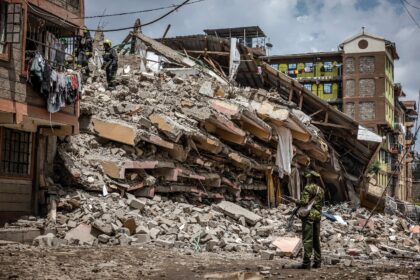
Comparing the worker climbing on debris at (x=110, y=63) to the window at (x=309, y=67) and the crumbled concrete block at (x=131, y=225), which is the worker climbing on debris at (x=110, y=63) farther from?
the window at (x=309, y=67)

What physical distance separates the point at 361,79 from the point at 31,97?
4685cm

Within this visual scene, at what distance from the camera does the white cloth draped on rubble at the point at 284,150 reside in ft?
66.0

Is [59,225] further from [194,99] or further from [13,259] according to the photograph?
[194,99]

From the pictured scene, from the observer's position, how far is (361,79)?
181 ft

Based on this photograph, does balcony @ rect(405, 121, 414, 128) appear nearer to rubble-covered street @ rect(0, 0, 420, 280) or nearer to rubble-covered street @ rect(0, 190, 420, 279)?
rubble-covered street @ rect(0, 0, 420, 280)

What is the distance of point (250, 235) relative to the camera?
1463 cm

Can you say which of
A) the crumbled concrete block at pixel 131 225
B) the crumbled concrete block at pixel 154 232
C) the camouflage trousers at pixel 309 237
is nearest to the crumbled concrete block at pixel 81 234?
the crumbled concrete block at pixel 131 225

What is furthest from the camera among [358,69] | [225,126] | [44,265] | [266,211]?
[358,69]

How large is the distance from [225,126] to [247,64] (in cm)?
876

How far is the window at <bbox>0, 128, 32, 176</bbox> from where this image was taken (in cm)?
1265

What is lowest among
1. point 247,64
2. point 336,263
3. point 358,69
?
point 336,263

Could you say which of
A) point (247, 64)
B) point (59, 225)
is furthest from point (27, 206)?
point (247, 64)

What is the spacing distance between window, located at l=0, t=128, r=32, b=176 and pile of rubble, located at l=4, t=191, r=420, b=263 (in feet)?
3.88

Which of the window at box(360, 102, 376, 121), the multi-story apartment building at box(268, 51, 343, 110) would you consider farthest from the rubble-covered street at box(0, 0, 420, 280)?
the multi-story apartment building at box(268, 51, 343, 110)
